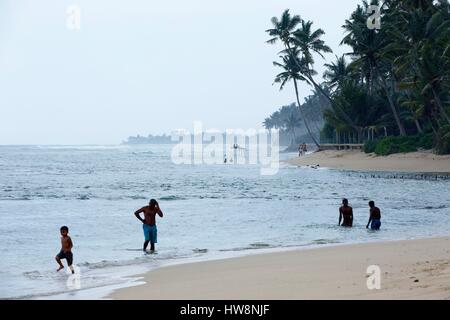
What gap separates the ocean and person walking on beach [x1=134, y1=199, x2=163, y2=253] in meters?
0.37

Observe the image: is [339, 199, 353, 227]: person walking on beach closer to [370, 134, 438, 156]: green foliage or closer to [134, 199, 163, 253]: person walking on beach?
[134, 199, 163, 253]: person walking on beach

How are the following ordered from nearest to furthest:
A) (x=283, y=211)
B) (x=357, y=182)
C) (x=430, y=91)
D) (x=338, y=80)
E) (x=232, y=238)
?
1. (x=232, y=238)
2. (x=283, y=211)
3. (x=357, y=182)
4. (x=430, y=91)
5. (x=338, y=80)

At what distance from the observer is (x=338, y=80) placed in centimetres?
7519

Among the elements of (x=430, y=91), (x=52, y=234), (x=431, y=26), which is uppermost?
(x=431, y=26)

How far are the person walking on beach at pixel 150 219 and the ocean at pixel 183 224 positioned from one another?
1.20ft

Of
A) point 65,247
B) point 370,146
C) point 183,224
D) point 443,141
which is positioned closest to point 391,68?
point 370,146

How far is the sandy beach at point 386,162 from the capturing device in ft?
164

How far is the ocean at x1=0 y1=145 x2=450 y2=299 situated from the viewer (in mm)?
14164

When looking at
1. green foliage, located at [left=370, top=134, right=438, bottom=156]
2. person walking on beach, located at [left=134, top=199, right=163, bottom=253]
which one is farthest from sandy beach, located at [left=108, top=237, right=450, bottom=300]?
green foliage, located at [left=370, top=134, right=438, bottom=156]

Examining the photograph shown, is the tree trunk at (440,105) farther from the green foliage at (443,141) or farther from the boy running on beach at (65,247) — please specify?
the boy running on beach at (65,247)

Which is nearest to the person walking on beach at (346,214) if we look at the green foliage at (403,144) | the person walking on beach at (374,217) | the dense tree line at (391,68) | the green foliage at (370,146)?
the person walking on beach at (374,217)

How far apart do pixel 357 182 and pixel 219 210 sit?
56.9ft
